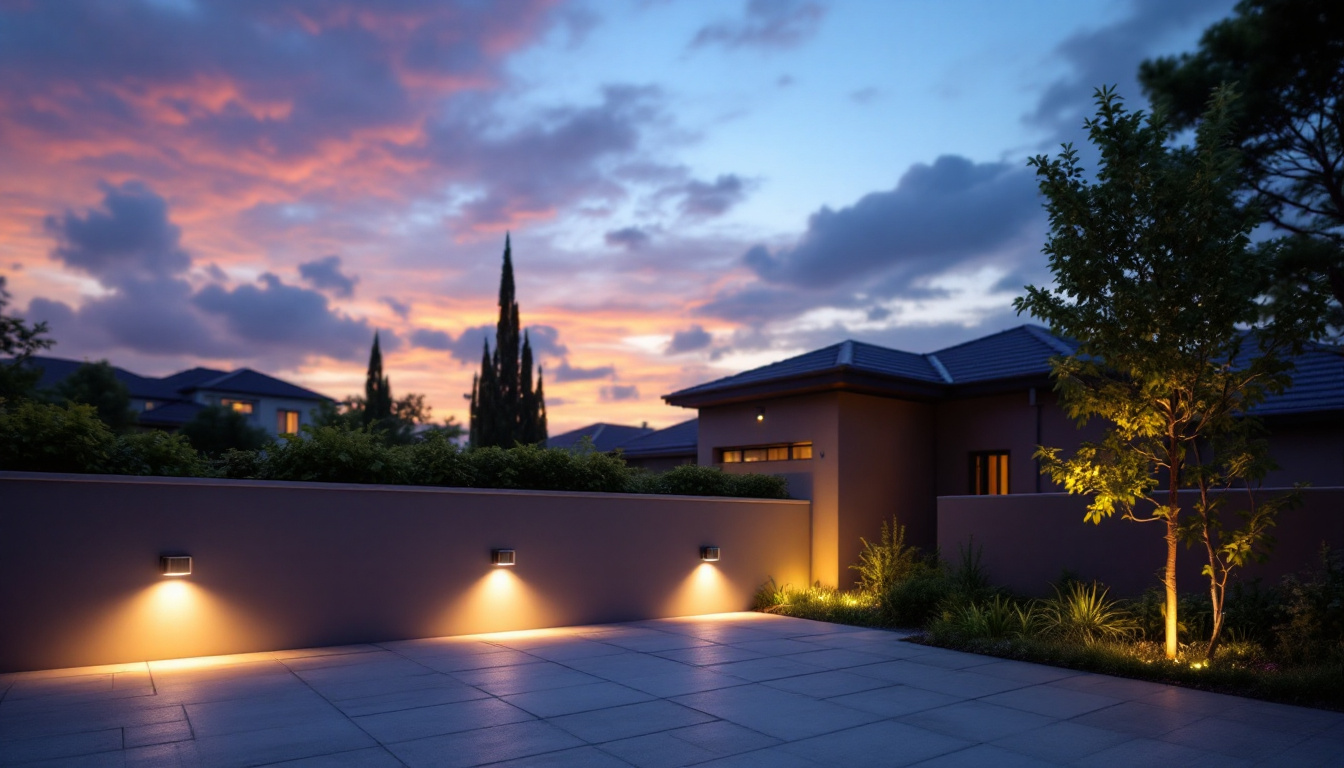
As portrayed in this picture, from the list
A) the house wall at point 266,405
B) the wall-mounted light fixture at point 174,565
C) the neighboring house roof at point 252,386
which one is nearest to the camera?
the wall-mounted light fixture at point 174,565

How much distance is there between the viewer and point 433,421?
157 feet

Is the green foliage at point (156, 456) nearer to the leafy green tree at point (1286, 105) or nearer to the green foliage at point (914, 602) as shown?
the green foliage at point (914, 602)

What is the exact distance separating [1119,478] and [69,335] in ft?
106

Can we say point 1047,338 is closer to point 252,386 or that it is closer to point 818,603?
point 818,603

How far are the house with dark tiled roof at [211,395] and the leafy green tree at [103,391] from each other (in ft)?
21.6

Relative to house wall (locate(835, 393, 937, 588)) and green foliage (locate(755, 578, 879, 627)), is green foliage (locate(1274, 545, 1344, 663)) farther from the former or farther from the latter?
house wall (locate(835, 393, 937, 588))

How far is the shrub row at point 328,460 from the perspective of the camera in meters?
7.68

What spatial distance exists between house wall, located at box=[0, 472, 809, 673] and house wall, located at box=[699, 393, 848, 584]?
2.17m

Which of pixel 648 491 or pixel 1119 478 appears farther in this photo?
pixel 648 491

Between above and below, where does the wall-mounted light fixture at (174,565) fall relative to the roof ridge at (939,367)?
below

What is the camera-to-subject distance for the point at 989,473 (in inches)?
579

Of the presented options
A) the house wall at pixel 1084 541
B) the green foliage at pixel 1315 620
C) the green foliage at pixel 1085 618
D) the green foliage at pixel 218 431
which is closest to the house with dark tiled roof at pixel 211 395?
the green foliage at pixel 218 431

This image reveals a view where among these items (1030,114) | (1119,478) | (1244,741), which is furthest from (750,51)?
(1244,741)

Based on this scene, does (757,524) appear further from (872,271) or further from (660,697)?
(872,271)
